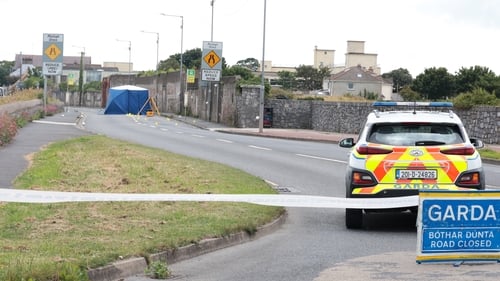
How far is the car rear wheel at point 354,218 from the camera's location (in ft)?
39.1

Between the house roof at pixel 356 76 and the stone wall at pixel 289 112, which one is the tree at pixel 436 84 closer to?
the house roof at pixel 356 76

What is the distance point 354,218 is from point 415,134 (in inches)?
58.9

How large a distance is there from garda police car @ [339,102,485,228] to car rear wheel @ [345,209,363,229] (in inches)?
1.6

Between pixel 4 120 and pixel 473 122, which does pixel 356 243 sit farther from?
pixel 473 122

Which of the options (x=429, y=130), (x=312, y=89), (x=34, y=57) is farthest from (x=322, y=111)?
(x=34, y=57)

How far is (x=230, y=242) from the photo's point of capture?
10609mm

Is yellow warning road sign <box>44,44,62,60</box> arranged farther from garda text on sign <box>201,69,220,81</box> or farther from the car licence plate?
the car licence plate

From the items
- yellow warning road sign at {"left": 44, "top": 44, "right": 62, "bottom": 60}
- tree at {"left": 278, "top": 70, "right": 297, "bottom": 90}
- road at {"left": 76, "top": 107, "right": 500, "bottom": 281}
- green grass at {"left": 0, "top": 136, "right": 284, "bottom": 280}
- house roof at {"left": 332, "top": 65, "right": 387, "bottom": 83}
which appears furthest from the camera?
tree at {"left": 278, "top": 70, "right": 297, "bottom": 90}

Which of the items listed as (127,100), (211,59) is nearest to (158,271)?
(211,59)

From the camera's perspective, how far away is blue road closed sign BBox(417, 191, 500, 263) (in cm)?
898

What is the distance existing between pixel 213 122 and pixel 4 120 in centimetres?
3675

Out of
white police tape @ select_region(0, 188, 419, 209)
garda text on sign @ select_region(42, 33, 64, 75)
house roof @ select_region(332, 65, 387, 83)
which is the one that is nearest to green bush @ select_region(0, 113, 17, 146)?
white police tape @ select_region(0, 188, 419, 209)

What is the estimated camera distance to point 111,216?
11.3 metres

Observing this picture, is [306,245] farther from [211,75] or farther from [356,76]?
[356,76]
